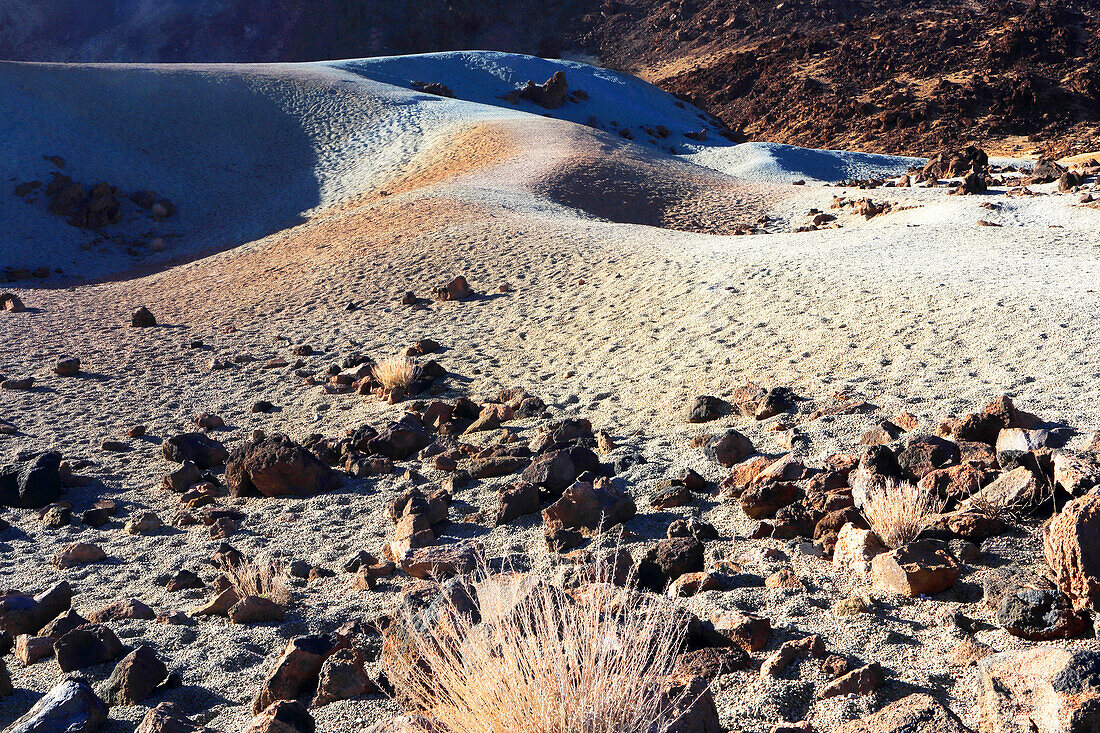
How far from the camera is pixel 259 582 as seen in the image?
4.05 metres

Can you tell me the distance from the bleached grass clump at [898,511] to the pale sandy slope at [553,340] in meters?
0.37

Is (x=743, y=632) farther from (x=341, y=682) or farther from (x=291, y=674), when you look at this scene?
(x=291, y=674)

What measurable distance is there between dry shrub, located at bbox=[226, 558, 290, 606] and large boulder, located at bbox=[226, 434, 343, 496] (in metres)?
1.42

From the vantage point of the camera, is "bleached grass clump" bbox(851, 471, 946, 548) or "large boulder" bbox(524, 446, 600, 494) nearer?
"bleached grass clump" bbox(851, 471, 946, 548)

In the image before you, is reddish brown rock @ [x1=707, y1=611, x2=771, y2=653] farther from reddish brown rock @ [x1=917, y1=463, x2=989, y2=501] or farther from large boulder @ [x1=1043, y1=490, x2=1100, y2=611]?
reddish brown rock @ [x1=917, y1=463, x2=989, y2=501]

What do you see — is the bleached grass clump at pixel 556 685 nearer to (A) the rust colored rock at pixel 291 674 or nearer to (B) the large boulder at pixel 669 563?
(A) the rust colored rock at pixel 291 674

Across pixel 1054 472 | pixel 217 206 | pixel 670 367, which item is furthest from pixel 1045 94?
pixel 1054 472

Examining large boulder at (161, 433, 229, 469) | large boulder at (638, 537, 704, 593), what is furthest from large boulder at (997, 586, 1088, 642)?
large boulder at (161, 433, 229, 469)

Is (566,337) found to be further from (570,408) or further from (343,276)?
(343,276)

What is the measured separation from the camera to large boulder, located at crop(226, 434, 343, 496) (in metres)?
5.55

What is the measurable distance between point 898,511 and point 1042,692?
1439 millimetres

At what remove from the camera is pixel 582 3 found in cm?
6053

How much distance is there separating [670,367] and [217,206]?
16560 millimetres

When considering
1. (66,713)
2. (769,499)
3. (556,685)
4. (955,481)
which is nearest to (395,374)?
(769,499)
